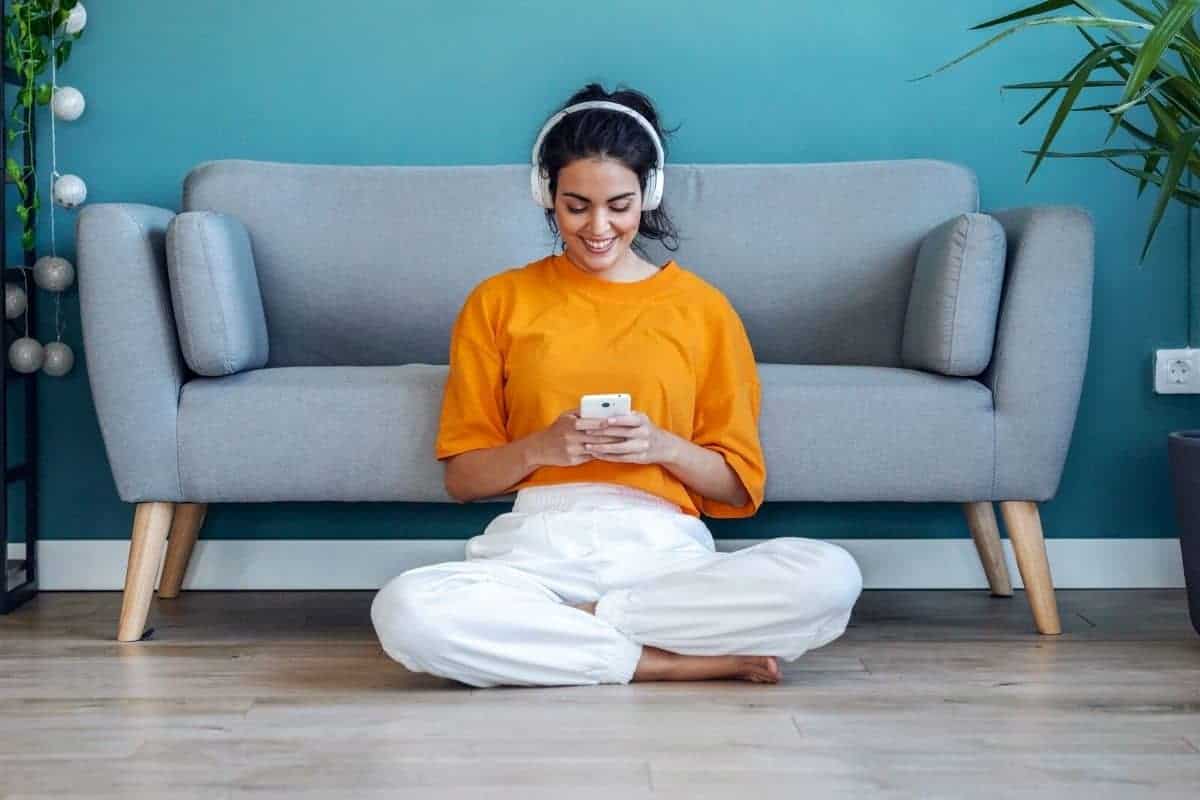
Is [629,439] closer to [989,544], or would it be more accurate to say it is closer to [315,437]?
[315,437]

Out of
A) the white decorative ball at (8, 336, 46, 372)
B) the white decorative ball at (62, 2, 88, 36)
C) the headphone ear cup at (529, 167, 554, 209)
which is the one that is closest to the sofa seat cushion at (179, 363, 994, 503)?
the headphone ear cup at (529, 167, 554, 209)

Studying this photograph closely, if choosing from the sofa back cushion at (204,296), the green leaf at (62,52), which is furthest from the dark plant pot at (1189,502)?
the green leaf at (62,52)

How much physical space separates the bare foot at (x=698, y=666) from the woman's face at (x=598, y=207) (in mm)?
522

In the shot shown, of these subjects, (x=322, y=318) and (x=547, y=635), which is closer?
(x=547, y=635)

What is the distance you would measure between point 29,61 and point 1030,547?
6.12 ft

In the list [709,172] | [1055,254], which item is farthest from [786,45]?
[1055,254]

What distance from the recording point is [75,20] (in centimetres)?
258

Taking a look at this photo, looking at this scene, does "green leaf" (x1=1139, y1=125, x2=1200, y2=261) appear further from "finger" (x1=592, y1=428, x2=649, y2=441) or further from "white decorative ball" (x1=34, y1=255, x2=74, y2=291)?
"white decorative ball" (x1=34, y1=255, x2=74, y2=291)

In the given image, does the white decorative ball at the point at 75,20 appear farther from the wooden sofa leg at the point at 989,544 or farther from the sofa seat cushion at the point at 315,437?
the wooden sofa leg at the point at 989,544

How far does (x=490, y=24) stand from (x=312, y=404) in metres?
0.98

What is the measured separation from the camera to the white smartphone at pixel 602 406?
1.76 metres

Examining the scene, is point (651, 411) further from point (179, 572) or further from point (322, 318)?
point (179, 572)

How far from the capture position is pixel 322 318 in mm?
2482

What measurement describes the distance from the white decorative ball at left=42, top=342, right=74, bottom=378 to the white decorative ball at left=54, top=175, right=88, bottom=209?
0.84 ft
